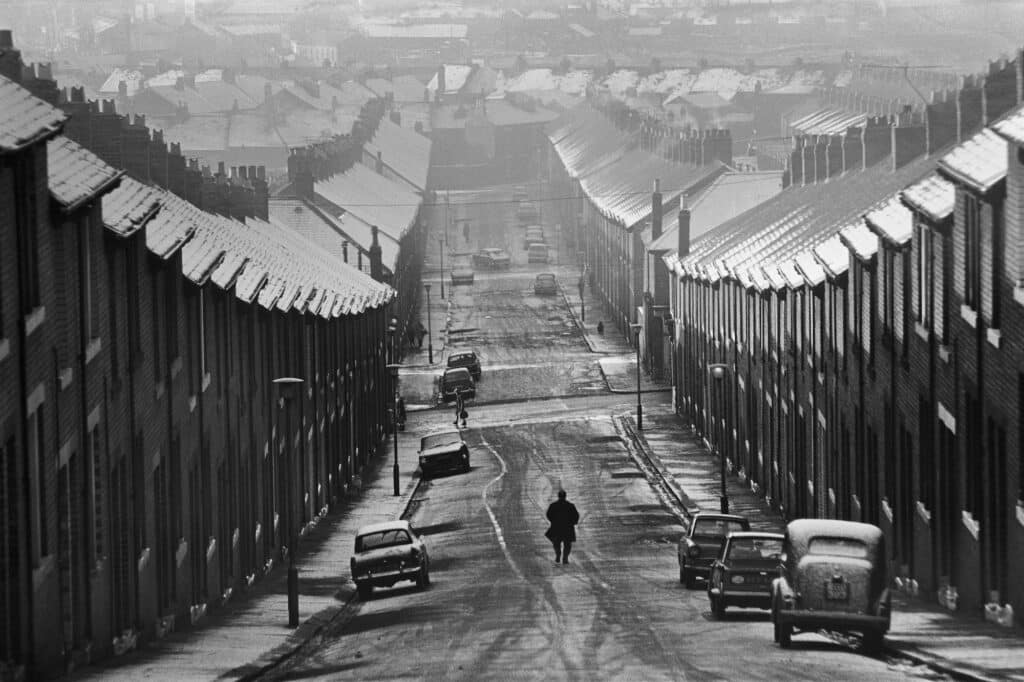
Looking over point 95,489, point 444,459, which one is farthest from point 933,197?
point 444,459

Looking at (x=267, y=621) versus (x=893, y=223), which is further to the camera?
(x=893, y=223)

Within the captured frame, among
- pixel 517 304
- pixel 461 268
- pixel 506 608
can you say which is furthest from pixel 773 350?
pixel 461 268

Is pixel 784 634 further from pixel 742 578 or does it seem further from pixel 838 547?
pixel 742 578

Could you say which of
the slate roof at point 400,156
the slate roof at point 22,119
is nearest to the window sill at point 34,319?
the slate roof at point 22,119

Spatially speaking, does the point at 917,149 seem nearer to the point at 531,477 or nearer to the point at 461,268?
the point at 531,477

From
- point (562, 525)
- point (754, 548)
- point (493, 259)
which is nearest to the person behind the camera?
point (754, 548)

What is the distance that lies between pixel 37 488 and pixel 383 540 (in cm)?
1804

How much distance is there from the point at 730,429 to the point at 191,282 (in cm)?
3431

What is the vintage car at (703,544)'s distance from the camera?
3912 centimetres

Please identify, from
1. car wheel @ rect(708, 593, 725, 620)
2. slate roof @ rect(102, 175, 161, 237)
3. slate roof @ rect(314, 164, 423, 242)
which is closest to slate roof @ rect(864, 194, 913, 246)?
car wheel @ rect(708, 593, 725, 620)

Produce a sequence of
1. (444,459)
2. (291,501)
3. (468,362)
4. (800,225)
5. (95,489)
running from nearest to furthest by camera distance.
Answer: (95,489), (291,501), (800,225), (444,459), (468,362)

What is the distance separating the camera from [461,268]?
142 metres

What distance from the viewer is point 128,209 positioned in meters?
32.5

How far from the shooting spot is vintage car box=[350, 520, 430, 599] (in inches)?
1625
